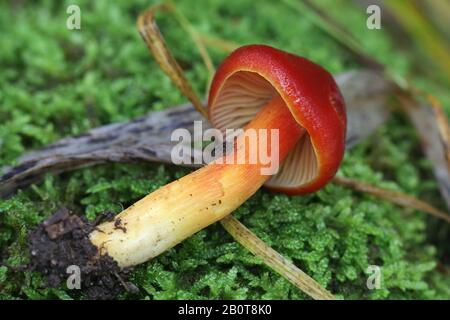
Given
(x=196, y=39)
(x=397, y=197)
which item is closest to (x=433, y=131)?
(x=397, y=197)

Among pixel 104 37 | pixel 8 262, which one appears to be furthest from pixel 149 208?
pixel 104 37

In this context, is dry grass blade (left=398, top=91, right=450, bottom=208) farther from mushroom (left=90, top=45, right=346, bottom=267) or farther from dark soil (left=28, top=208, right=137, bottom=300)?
dark soil (left=28, top=208, right=137, bottom=300)

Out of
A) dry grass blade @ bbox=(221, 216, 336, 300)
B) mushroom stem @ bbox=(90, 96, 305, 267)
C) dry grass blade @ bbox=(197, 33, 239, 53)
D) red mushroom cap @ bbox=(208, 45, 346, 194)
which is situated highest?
dry grass blade @ bbox=(197, 33, 239, 53)

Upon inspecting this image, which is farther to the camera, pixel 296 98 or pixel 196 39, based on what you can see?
pixel 196 39

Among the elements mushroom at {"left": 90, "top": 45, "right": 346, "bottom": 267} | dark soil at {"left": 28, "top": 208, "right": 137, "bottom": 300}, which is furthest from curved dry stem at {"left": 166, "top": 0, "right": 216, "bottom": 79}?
dark soil at {"left": 28, "top": 208, "right": 137, "bottom": 300}

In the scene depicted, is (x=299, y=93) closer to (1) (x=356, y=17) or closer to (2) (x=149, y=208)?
(2) (x=149, y=208)

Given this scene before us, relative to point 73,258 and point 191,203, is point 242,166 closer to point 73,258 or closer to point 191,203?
point 191,203

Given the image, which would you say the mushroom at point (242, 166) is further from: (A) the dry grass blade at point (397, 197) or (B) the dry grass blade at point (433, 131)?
(B) the dry grass blade at point (433, 131)
